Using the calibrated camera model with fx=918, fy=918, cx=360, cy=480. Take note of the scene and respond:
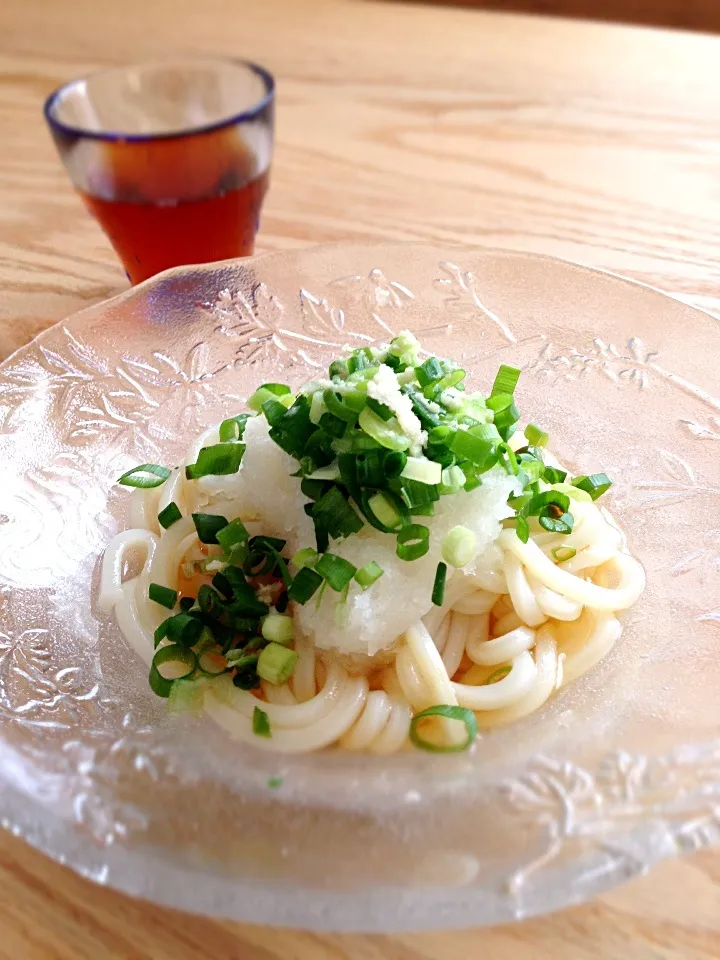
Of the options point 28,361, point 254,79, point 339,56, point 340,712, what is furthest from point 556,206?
point 340,712

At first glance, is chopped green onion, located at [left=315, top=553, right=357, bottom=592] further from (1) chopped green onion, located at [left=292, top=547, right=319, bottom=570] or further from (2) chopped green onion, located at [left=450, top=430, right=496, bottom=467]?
(2) chopped green onion, located at [left=450, top=430, right=496, bottom=467]

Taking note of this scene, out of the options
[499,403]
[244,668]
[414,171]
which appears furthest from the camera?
[414,171]

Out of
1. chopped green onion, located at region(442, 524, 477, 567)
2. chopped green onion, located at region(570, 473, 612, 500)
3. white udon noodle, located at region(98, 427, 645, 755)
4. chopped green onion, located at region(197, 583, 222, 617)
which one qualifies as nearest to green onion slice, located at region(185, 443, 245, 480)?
white udon noodle, located at region(98, 427, 645, 755)

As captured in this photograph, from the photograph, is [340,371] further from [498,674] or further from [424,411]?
[498,674]

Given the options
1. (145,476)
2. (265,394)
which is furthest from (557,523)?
(145,476)

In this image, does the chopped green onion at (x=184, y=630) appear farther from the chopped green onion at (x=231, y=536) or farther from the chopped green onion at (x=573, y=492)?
the chopped green onion at (x=573, y=492)
